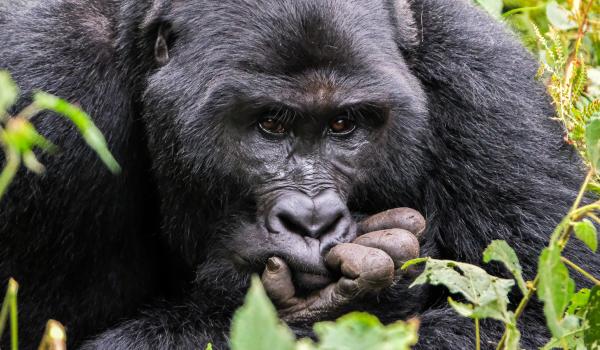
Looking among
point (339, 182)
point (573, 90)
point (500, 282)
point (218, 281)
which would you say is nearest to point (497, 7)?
point (573, 90)

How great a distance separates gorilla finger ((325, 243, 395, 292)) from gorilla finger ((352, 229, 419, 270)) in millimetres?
108

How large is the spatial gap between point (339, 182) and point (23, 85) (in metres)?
1.54

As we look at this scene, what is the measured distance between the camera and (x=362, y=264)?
3957 millimetres

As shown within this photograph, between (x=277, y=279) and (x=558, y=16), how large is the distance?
3320 millimetres

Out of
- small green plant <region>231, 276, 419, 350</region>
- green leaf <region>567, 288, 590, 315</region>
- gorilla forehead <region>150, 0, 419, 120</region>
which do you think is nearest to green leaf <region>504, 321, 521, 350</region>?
green leaf <region>567, 288, 590, 315</region>

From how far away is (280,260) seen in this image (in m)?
4.02

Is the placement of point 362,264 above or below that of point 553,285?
below

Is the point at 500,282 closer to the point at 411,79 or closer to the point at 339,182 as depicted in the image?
the point at 339,182

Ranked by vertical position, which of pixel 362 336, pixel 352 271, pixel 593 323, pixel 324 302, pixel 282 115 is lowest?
pixel 324 302

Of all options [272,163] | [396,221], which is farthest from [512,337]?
[272,163]

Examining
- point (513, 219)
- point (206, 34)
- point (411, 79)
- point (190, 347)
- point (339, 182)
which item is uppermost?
point (206, 34)

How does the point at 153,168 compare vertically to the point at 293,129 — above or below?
below

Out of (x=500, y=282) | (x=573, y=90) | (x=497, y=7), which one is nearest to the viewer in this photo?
(x=500, y=282)

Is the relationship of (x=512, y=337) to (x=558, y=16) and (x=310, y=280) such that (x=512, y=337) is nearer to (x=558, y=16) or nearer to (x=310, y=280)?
(x=310, y=280)
